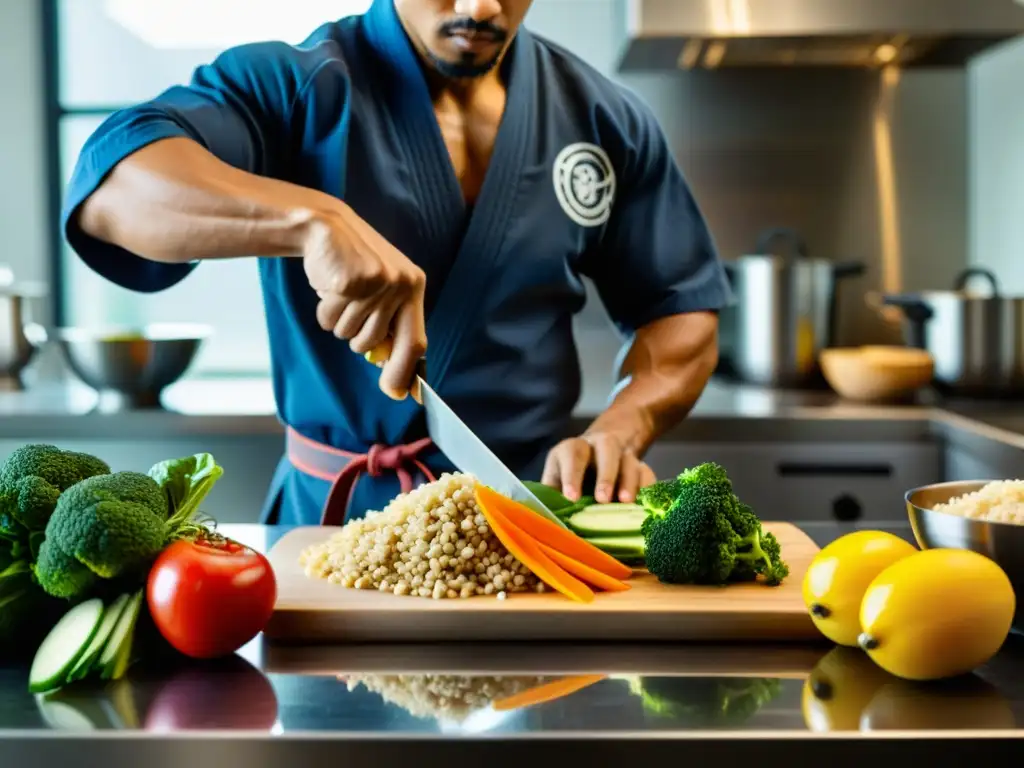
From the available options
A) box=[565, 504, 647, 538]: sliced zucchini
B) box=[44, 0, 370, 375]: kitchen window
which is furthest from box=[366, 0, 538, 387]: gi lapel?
box=[44, 0, 370, 375]: kitchen window

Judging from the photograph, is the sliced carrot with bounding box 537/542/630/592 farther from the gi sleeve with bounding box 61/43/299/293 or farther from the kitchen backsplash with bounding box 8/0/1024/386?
the kitchen backsplash with bounding box 8/0/1024/386

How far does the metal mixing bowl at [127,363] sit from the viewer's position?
2607mm

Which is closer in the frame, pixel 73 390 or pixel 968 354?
pixel 968 354

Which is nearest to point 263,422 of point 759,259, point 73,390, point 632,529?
point 73,390

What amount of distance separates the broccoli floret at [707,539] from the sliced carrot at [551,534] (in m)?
0.04

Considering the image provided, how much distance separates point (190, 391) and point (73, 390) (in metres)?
0.29

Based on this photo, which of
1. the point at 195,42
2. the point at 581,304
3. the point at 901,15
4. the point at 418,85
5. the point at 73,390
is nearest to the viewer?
the point at 418,85

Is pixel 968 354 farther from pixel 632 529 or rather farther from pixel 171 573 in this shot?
pixel 171 573

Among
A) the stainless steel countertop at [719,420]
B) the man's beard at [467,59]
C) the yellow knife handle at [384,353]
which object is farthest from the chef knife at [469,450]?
the stainless steel countertop at [719,420]

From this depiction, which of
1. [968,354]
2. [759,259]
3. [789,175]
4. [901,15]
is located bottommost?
[968,354]

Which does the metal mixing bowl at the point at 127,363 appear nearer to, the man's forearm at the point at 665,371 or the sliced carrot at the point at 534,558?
the man's forearm at the point at 665,371

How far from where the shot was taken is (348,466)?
1.59 meters

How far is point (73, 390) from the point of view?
9.73 feet

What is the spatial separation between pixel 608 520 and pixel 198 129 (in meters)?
0.65
